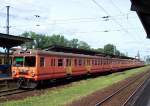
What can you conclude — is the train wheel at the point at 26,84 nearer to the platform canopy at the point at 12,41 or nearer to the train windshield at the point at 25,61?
the train windshield at the point at 25,61

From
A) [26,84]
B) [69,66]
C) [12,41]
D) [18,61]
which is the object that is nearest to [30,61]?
[18,61]

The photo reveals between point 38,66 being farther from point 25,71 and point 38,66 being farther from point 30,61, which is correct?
point 25,71

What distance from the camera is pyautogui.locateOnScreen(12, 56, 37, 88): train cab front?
23900mm

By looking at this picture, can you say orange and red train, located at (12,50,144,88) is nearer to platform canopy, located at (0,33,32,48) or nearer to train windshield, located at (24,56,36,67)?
train windshield, located at (24,56,36,67)

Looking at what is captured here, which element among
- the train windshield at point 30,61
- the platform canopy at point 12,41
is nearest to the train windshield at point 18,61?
the train windshield at point 30,61

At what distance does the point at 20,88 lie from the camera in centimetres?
2508

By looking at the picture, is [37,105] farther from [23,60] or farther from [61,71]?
[61,71]

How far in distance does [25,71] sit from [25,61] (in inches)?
28.9

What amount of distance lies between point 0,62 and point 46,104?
1846 centimetres

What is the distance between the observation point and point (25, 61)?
24562 millimetres

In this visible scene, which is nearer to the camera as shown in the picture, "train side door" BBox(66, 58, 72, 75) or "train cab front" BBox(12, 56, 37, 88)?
"train cab front" BBox(12, 56, 37, 88)

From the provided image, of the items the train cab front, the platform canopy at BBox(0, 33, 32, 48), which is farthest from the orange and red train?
the platform canopy at BBox(0, 33, 32, 48)

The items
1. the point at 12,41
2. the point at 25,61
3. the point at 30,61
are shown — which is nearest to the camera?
the point at 30,61

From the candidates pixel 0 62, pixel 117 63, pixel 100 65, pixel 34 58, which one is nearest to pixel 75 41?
pixel 117 63
